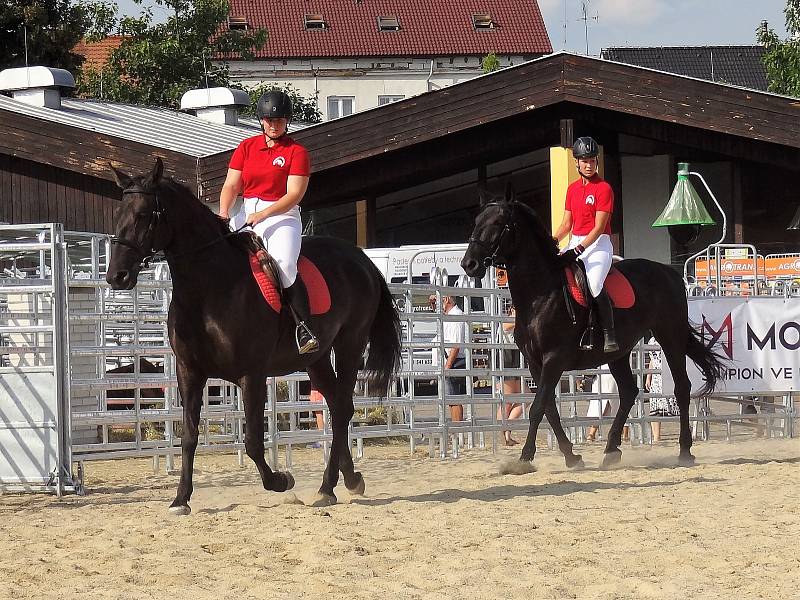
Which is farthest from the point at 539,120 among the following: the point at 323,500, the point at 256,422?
the point at 256,422

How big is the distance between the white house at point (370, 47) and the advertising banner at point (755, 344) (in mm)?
58164

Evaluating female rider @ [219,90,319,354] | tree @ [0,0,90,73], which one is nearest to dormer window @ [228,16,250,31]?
tree @ [0,0,90,73]

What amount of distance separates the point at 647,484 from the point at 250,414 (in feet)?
10.7

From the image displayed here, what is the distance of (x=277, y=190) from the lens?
9.15 meters

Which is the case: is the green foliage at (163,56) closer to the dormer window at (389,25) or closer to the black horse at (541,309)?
the dormer window at (389,25)

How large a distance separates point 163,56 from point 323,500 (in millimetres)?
40562

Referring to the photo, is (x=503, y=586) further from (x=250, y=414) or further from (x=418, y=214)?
(x=418, y=214)

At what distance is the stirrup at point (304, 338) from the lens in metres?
8.95

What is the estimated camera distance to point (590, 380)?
17719 mm

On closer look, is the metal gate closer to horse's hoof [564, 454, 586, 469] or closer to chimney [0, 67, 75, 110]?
horse's hoof [564, 454, 586, 469]

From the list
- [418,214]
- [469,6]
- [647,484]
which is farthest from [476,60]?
[647,484]

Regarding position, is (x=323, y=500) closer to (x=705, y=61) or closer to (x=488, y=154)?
(x=488, y=154)

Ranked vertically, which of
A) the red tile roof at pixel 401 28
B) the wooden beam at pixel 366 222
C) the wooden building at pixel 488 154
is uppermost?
the red tile roof at pixel 401 28

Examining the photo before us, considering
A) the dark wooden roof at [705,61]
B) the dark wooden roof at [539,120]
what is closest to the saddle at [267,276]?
the dark wooden roof at [539,120]
